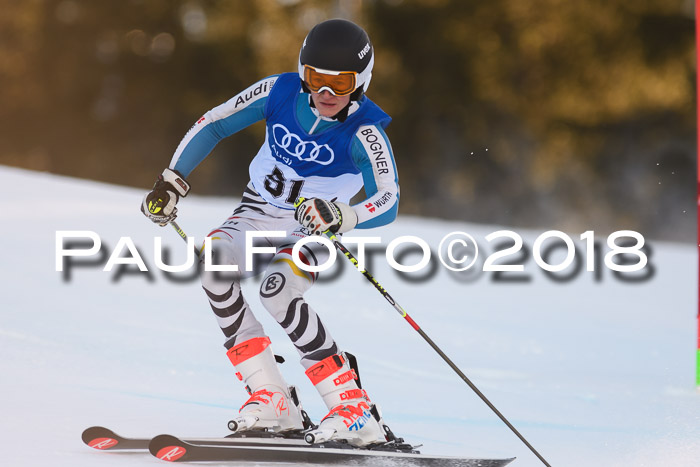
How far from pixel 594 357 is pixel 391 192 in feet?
12.0

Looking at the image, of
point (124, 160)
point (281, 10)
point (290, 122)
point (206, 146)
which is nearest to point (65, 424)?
point (206, 146)

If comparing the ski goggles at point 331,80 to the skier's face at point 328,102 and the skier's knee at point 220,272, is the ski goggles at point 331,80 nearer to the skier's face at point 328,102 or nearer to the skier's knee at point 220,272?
the skier's face at point 328,102

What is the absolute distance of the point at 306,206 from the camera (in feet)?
10.8

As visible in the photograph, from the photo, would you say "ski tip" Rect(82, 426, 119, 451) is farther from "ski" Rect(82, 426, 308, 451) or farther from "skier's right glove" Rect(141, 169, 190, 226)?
"skier's right glove" Rect(141, 169, 190, 226)

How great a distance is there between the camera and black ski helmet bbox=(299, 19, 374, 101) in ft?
11.2

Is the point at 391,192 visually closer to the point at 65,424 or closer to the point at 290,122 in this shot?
the point at 290,122

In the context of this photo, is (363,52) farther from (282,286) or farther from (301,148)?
(282,286)

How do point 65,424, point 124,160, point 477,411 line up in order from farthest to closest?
point 124,160 < point 477,411 < point 65,424

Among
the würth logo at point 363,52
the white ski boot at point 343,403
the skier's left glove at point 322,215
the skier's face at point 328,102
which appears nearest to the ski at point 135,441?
the white ski boot at point 343,403

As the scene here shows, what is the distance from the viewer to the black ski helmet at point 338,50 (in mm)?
3400

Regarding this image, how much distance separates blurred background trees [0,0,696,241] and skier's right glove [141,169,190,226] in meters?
16.6

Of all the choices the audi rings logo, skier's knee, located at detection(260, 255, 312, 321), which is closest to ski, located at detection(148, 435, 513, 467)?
skier's knee, located at detection(260, 255, 312, 321)

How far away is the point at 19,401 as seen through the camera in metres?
4.08

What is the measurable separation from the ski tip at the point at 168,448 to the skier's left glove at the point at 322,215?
2.81 ft
